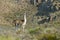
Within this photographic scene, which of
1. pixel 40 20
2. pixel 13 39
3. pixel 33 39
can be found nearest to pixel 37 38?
pixel 33 39

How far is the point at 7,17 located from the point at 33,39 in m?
13.9

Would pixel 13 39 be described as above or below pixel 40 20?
above

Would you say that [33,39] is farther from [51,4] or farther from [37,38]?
[51,4]

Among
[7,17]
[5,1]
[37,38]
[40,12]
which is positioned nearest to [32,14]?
[40,12]

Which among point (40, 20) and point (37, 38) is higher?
point (37, 38)

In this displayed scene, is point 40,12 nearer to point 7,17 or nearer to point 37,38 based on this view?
point 7,17

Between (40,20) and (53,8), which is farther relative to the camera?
(53,8)

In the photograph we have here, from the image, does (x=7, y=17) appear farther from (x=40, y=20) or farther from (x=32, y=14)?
(x=40, y=20)

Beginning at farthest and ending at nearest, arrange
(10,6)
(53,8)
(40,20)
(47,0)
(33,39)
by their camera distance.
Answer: (10,6) → (47,0) → (53,8) → (40,20) → (33,39)

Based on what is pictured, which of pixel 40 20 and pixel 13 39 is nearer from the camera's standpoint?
pixel 13 39

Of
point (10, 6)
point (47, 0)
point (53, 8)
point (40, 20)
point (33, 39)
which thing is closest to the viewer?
point (33, 39)

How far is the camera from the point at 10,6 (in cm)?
2858

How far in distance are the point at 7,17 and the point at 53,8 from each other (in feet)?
15.1

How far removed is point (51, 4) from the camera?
83.0 feet
